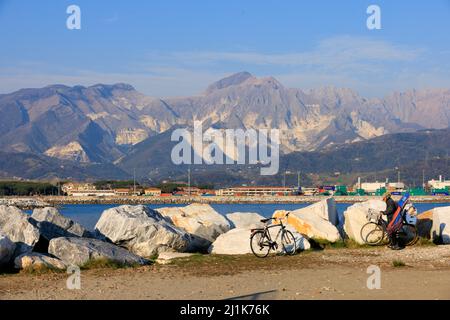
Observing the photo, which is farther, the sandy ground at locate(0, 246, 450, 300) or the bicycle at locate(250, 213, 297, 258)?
the bicycle at locate(250, 213, 297, 258)

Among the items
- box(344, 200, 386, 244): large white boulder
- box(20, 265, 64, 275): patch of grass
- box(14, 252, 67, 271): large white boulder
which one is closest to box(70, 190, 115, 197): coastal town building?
box(344, 200, 386, 244): large white boulder

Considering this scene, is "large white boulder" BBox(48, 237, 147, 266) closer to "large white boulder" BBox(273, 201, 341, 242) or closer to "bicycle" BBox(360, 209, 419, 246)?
"large white boulder" BBox(273, 201, 341, 242)

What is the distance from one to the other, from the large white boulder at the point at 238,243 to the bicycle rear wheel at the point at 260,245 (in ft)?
1.18

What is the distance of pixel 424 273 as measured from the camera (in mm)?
13781

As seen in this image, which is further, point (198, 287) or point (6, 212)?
point (6, 212)

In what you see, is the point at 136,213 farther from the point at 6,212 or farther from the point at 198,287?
the point at 198,287

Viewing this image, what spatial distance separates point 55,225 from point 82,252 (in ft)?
11.3

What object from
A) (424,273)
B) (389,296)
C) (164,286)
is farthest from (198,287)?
(424,273)

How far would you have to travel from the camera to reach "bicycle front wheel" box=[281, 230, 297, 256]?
57.4 feet

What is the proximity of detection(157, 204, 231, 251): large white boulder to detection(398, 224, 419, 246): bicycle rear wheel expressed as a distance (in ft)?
16.0

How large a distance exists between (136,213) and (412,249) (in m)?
7.06

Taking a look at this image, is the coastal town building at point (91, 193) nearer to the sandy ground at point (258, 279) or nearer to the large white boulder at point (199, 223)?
the large white boulder at point (199, 223)

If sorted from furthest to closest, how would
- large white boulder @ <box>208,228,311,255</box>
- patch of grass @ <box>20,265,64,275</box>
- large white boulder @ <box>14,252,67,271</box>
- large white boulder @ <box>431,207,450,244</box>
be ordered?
1. large white boulder @ <box>431,207,450,244</box>
2. large white boulder @ <box>208,228,311,255</box>
3. large white boulder @ <box>14,252,67,271</box>
4. patch of grass @ <box>20,265,64,275</box>
